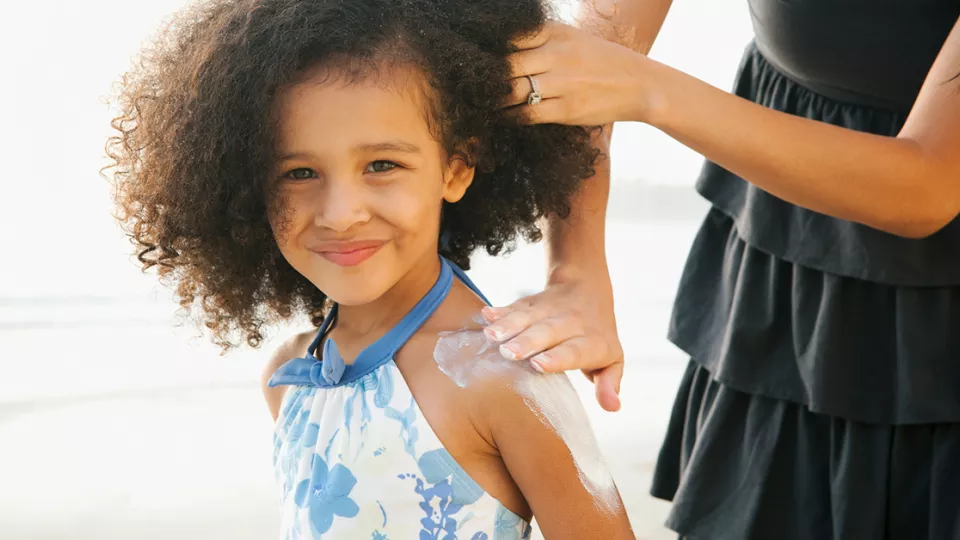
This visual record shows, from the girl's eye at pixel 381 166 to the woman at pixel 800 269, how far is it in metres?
0.15

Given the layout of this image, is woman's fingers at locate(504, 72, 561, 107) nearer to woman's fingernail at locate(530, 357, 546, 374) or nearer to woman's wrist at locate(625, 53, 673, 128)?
woman's wrist at locate(625, 53, 673, 128)

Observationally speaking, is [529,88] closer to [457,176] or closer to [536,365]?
[457,176]

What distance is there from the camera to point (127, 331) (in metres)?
4.59

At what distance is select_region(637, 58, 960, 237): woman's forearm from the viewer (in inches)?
43.1

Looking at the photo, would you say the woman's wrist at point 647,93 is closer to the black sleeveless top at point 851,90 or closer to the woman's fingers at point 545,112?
the woman's fingers at point 545,112

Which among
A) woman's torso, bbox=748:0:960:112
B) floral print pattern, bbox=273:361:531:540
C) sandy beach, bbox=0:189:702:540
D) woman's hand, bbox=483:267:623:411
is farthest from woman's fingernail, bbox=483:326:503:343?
sandy beach, bbox=0:189:702:540

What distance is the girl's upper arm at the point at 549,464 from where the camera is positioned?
105cm

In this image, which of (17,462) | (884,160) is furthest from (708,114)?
(17,462)

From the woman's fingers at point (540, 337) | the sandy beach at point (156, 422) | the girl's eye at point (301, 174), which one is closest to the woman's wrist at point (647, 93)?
the woman's fingers at point (540, 337)

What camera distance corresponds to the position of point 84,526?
2.86 metres

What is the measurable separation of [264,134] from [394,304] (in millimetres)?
245

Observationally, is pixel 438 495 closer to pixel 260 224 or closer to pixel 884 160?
pixel 260 224

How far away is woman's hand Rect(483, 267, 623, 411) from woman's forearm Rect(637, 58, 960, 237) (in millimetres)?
206

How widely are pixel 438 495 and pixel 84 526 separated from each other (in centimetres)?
212
